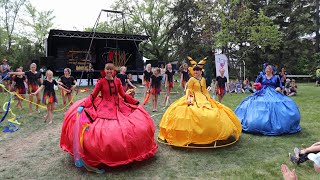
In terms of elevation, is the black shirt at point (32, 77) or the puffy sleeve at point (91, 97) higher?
the black shirt at point (32, 77)

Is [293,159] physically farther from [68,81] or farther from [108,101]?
[68,81]

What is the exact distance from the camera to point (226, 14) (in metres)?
23.2

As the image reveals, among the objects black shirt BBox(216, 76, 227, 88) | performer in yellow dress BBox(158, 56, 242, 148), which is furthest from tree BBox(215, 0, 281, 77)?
performer in yellow dress BBox(158, 56, 242, 148)

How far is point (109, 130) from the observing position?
4762 mm

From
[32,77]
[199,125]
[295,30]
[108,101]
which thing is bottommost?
[199,125]

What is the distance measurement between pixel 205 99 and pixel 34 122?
17.9 ft

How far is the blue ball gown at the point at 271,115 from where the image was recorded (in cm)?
704

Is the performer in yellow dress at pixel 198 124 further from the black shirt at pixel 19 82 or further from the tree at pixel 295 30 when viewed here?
the tree at pixel 295 30

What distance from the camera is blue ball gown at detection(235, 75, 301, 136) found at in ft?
23.1

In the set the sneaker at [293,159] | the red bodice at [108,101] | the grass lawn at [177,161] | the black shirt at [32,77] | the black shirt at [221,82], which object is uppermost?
the black shirt at [32,77]

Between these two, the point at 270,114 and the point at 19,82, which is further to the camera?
the point at 19,82

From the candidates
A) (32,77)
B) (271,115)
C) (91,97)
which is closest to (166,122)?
(91,97)

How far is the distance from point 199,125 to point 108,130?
1.98 metres

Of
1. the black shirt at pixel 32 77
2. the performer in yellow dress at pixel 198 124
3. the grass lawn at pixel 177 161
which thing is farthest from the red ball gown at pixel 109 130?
the black shirt at pixel 32 77
